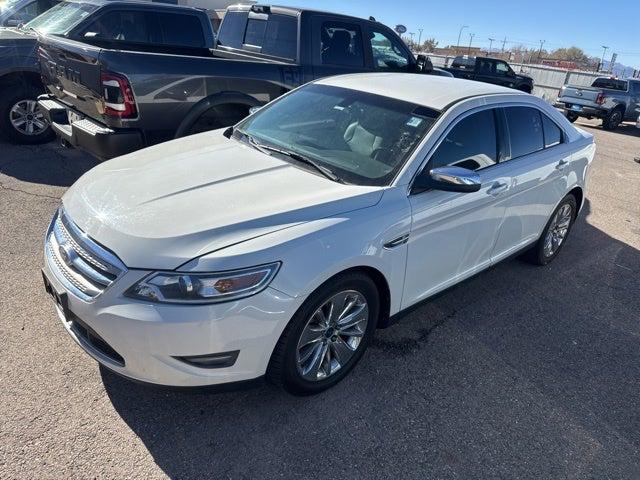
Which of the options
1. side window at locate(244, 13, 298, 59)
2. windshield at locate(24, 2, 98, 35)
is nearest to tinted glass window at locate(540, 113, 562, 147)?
side window at locate(244, 13, 298, 59)

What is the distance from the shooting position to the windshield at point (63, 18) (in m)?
6.63

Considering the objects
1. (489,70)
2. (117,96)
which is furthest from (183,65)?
(489,70)

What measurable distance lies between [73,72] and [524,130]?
170 inches

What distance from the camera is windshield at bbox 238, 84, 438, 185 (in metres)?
3.07

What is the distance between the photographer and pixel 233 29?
723 cm

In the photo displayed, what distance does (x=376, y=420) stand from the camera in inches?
108

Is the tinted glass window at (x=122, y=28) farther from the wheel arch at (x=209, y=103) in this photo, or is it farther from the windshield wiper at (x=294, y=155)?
the windshield wiper at (x=294, y=155)

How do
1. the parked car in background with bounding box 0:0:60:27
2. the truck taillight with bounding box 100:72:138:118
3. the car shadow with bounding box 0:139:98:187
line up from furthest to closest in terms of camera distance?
the parked car in background with bounding box 0:0:60:27 < the car shadow with bounding box 0:139:98:187 < the truck taillight with bounding box 100:72:138:118

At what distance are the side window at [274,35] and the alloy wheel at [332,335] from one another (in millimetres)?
4212

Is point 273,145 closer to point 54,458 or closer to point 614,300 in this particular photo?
point 54,458

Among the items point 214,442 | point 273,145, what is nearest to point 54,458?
point 214,442

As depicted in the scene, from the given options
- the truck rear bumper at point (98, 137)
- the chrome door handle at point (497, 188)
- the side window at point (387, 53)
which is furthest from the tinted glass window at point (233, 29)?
the chrome door handle at point (497, 188)

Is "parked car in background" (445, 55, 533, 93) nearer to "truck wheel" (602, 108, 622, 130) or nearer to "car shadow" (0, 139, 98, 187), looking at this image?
"truck wheel" (602, 108, 622, 130)

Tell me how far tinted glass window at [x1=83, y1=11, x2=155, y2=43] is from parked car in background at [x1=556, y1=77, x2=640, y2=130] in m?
14.5
